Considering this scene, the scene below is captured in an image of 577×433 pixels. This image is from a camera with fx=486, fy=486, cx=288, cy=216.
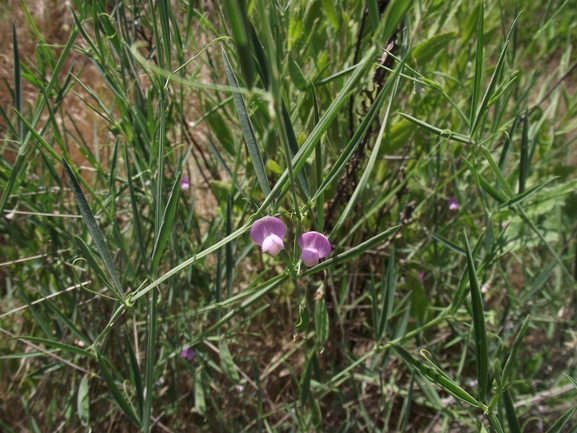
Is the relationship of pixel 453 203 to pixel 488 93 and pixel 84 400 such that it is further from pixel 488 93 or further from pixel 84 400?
pixel 84 400

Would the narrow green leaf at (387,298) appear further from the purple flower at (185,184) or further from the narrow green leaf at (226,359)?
the purple flower at (185,184)

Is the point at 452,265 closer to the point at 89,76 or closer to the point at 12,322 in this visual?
the point at 12,322

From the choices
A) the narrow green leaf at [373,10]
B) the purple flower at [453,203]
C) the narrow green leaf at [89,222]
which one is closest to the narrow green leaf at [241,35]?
the narrow green leaf at [373,10]

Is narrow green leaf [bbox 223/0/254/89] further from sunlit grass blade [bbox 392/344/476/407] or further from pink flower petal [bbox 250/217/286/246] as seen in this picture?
sunlit grass blade [bbox 392/344/476/407]

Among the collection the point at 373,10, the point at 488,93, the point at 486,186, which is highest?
the point at 373,10

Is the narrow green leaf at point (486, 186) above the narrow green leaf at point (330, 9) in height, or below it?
below

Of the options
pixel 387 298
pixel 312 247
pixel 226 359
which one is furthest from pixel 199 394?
pixel 312 247
